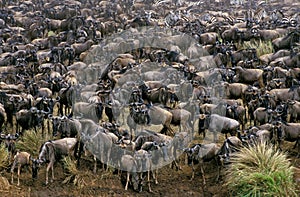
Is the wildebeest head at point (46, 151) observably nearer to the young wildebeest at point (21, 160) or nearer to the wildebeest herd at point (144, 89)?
the wildebeest herd at point (144, 89)

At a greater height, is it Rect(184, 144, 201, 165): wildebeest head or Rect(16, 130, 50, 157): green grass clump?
Rect(184, 144, 201, 165): wildebeest head

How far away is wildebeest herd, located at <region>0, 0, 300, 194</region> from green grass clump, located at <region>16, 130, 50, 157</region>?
0.43 meters

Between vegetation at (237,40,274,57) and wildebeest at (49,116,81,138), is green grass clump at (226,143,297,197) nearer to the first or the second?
wildebeest at (49,116,81,138)

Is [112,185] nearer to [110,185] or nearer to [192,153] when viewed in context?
[110,185]

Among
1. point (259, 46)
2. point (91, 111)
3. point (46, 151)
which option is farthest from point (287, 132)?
point (259, 46)

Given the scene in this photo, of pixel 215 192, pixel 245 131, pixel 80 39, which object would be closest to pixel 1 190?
pixel 215 192

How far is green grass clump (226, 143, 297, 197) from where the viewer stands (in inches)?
629

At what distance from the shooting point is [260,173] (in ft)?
53.5

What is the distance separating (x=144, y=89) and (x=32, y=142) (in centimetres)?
514

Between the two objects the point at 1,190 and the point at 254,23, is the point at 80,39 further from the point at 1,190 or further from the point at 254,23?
the point at 1,190

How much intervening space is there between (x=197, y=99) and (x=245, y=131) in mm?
3246

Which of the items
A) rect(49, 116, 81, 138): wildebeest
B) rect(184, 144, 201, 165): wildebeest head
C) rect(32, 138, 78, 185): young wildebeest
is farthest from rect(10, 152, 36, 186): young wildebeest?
rect(184, 144, 201, 165): wildebeest head

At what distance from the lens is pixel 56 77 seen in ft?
76.5

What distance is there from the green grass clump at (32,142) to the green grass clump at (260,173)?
19.6 ft
